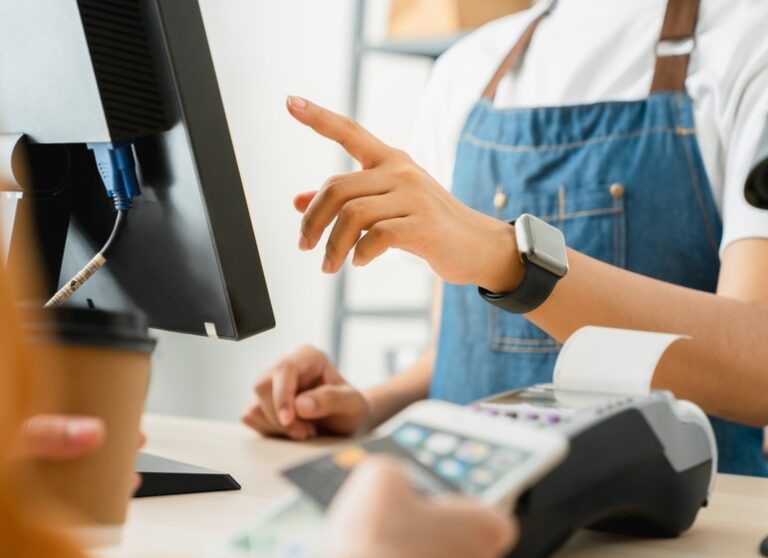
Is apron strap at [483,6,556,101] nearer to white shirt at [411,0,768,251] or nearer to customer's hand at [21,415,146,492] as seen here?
white shirt at [411,0,768,251]

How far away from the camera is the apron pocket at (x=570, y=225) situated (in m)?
1.25

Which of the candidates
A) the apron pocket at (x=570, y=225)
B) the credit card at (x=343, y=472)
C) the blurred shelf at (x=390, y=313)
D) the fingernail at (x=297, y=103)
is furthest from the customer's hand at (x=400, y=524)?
the blurred shelf at (x=390, y=313)

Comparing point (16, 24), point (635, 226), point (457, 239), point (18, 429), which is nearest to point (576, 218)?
point (635, 226)

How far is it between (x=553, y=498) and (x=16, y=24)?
557 millimetres

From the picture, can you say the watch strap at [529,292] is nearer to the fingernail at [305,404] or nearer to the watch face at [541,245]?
the watch face at [541,245]

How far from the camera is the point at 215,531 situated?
0.65m

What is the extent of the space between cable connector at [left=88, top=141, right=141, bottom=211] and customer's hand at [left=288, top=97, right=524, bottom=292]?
153 mm

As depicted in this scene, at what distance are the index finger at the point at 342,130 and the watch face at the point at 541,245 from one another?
160 mm

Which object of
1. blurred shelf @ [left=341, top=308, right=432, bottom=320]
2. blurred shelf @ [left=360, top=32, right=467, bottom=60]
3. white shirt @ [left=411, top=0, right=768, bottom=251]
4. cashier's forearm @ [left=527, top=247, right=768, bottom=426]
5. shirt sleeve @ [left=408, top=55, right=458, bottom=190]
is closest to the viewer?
cashier's forearm @ [left=527, top=247, right=768, bottom=426]

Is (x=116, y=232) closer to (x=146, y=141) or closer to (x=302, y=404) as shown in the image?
(x=146, y=141)

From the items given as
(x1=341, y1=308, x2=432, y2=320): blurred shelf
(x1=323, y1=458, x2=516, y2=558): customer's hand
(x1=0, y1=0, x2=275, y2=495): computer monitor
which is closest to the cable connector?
(x1=0, y1=0, x2=275, y2=495): computer monitor

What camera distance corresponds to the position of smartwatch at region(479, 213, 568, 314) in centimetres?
93

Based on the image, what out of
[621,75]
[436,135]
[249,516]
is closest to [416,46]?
[436,135]

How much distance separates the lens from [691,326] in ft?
3.43
